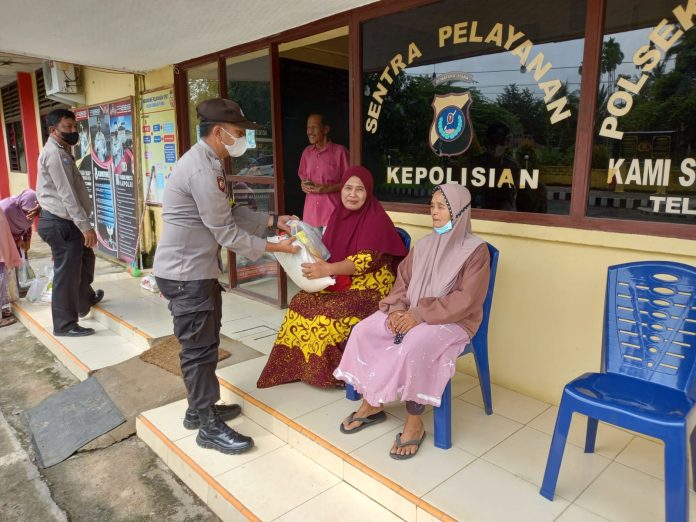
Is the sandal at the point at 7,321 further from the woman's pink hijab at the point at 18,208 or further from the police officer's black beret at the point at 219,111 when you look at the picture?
the police officer's black beret at the point at 219,111

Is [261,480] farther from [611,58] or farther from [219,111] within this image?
[611,58]

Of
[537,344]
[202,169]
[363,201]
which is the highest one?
[202,169]

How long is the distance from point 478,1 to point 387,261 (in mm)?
1541

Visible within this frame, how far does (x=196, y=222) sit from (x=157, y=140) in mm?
3896

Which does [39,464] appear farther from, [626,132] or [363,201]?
[626,132]

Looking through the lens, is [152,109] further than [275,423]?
Yes

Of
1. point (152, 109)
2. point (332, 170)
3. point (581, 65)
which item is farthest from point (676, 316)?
point (152, 109)

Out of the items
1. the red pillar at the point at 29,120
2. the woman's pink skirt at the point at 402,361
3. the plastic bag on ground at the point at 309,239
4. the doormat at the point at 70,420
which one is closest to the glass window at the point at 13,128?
the red pillar at the point at 29,120

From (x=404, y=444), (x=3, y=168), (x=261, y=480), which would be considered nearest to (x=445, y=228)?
(x=404, y=444)

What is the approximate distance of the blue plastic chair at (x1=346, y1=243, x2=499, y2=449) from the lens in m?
2.29

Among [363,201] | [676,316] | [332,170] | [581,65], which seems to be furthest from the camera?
[332,170]

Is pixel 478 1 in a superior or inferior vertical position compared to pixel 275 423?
superior

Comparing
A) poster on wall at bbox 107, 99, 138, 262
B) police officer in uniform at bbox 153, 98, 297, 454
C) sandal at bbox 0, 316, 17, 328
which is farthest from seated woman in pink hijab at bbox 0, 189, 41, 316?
police officer in uniform at bbox 153, 98, 297, 454

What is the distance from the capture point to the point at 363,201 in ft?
9.28
